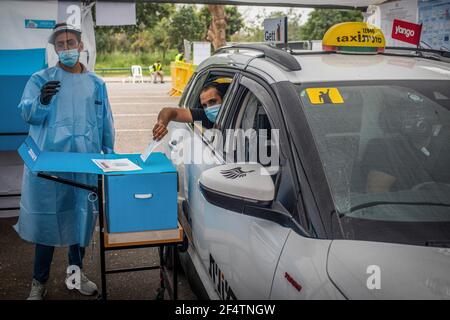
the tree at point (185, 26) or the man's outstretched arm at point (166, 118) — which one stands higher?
the tree at point (185, 26)

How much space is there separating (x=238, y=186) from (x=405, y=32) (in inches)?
114

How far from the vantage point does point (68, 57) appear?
3240 mm

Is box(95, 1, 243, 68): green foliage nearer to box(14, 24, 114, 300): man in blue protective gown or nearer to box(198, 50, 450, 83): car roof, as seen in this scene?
box(14, 24, 114, 300): man in blue protective gown

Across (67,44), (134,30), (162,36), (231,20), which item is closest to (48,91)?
(67,44)

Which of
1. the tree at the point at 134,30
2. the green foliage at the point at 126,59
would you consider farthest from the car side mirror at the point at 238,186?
the green foliage at the point at 126,59

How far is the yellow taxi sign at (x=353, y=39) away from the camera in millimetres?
2834

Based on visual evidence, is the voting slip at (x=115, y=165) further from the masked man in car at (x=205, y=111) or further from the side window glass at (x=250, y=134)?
the side window glass at (x=250, y=134)

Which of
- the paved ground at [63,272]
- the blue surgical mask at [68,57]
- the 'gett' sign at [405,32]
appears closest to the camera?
the blue surgical mask at [68,57]

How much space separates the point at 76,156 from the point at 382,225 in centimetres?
190

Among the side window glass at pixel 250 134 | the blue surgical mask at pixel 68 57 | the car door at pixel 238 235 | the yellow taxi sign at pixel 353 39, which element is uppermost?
the yellow taxi sign at pixel 353 39

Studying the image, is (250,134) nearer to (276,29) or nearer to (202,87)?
(202,87)

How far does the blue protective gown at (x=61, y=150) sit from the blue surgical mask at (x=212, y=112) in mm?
Answer: 819
